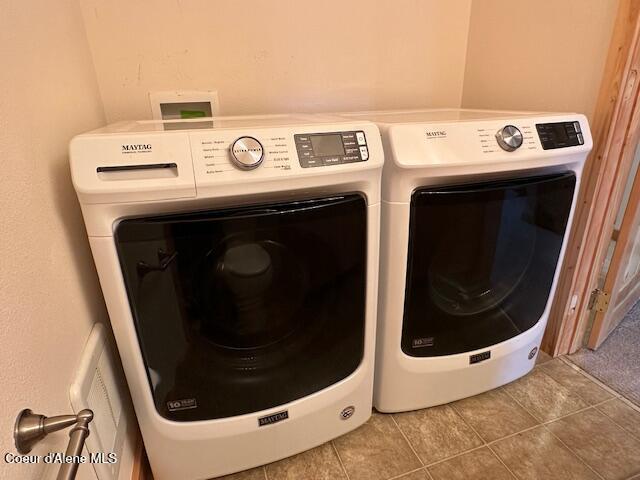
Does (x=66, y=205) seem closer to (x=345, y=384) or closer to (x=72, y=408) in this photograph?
(x=72, y=408)

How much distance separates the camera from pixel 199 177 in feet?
2.33

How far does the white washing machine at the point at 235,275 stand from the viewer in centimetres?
71

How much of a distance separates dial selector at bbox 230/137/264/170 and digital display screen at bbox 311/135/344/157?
114 mm

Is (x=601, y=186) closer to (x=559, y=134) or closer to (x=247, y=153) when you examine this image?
(x=559, y=134)

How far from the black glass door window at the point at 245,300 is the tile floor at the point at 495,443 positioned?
0.26m

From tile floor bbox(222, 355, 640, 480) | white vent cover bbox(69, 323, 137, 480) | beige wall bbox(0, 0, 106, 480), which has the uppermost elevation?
beige wall bbox(0, 0, 106, 480)

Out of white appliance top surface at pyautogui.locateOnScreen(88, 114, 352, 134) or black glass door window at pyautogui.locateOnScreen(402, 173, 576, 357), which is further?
black glass door window at pyautogui.locateOnScreen(402, 173, 576, 357)

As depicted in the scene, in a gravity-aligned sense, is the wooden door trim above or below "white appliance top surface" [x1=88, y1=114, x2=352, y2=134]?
below

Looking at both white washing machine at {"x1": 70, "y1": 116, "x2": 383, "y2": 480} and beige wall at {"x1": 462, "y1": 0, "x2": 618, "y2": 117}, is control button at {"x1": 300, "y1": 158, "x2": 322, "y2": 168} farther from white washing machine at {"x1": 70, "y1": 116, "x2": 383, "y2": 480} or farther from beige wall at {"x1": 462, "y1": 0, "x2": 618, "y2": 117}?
beige wall at {"x1": 462, "y1": 0, "x2": 618, "y2": 117}

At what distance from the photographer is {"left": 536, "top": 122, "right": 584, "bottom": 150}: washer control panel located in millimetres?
979

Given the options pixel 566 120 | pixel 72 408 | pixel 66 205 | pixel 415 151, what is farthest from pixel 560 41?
pixel 72 408

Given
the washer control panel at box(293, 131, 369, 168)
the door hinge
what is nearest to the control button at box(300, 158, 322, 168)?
the washer control panel at box(293, 131, 369, 168)

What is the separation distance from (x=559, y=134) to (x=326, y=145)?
2.09ft

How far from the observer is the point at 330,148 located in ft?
2.64
